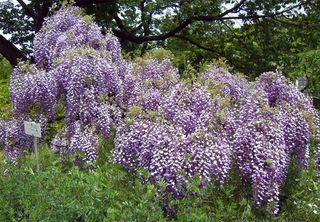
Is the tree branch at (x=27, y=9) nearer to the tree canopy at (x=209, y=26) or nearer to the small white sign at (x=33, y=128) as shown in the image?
the tree canopy at (x=209, y=26)

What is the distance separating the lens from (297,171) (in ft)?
19.0

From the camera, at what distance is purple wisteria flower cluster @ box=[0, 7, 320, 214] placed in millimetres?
4844

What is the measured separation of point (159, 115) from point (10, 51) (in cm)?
789

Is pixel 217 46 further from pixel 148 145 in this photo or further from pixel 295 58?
pixel 148 145

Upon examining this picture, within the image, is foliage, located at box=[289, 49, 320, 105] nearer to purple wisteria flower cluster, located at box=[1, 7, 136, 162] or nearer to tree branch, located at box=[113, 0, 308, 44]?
tree branch, located at box=[113, 0, 308, 44]

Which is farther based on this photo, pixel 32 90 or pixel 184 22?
pixel 184 22

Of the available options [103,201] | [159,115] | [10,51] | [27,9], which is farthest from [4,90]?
[103,201]

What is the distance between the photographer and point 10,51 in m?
12.1

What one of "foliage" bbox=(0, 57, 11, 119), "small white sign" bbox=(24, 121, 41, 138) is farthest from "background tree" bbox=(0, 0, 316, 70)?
"small white sign" bbox=(24, 121, 41, 138)

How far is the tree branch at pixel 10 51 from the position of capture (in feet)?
39.2

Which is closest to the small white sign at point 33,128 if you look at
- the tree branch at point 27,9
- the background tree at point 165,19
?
the background tree at point 165,19

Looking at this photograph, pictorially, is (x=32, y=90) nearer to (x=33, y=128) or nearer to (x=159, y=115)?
(x=33, y=128)

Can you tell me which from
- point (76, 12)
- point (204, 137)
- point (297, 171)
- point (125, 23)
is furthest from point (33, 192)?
point (125, 23)

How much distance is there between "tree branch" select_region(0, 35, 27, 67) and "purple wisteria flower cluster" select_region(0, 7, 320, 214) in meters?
5.14
